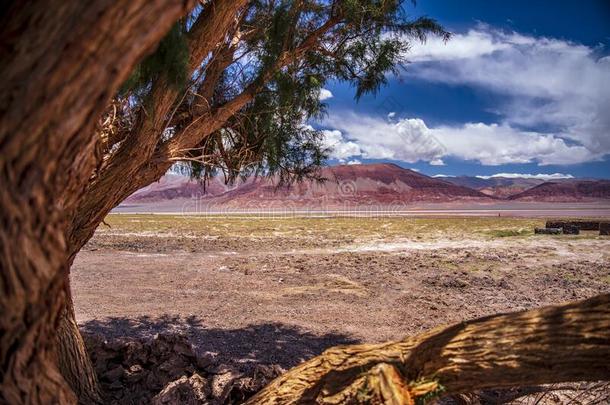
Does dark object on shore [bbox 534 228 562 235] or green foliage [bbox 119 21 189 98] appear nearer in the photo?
green foliage [bbox 119 21 189 98]

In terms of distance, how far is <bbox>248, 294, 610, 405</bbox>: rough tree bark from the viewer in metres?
1.58

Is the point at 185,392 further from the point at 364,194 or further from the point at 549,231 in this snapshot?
the point at 364,194

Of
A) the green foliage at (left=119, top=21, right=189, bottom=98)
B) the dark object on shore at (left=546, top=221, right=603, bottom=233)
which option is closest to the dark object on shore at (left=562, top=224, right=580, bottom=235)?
the dark object on shore at (left=546, top=221, right=603, bottom=233)

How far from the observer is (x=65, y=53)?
103cm

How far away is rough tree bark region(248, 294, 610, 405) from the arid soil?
237cm

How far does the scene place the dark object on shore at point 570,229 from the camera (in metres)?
16.9

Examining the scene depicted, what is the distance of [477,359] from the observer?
1.71m

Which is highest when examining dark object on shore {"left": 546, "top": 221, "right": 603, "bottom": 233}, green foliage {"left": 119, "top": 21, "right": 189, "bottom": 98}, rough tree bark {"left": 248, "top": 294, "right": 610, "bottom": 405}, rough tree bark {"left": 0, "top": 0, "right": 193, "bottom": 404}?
green foliage {"left": 119, "top": 21, "right": 189, "bottom": 98}

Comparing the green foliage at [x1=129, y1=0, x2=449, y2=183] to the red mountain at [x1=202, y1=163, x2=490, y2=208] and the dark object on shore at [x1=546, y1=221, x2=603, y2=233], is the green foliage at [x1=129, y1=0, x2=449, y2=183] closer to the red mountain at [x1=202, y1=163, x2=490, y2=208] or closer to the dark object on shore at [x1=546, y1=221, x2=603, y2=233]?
the dark object on shore at [x1=546, y1=221, x2=603, y2=233]

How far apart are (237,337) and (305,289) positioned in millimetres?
2839

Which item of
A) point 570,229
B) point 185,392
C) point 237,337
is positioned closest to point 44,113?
point 185,392

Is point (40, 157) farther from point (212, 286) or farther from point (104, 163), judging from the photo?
point (212, 286)

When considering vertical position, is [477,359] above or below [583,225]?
above

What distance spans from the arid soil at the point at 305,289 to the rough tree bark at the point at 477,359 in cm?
237
